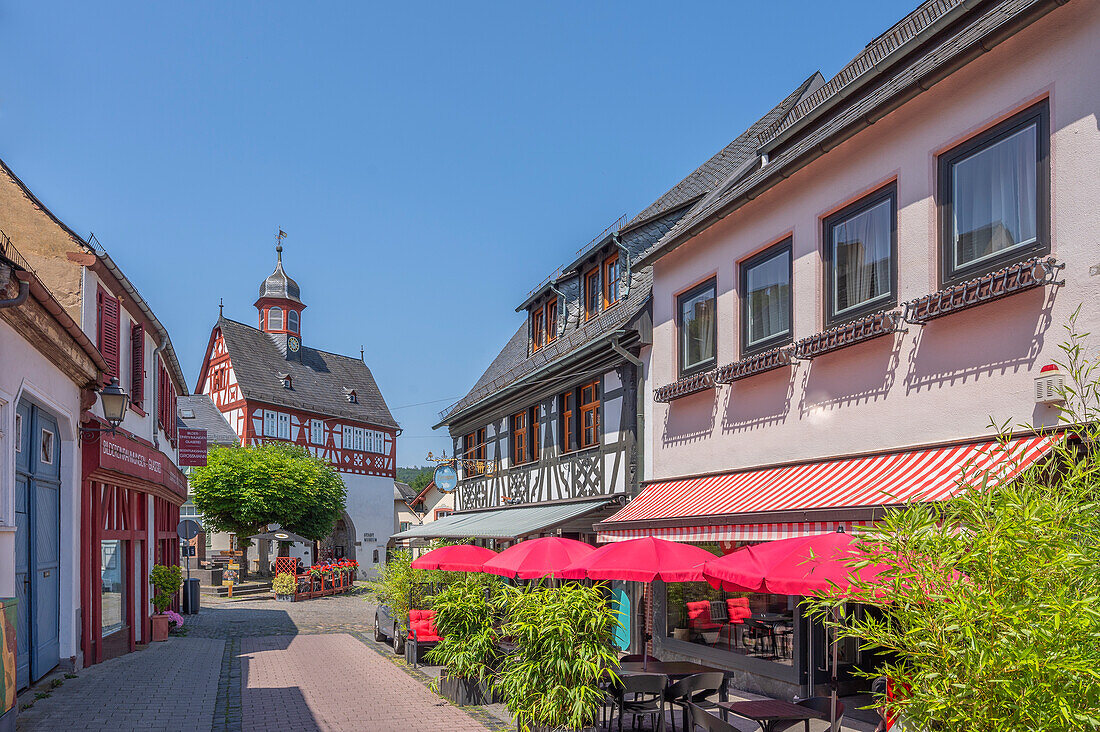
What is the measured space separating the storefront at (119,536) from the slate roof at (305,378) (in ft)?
91.8

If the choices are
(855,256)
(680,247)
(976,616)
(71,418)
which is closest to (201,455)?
(71,418)

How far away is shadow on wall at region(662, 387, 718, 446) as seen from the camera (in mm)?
13336

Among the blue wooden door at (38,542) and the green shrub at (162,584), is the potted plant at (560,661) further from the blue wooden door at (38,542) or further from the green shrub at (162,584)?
the green shrub at (162,584)

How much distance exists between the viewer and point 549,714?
26.8 ft

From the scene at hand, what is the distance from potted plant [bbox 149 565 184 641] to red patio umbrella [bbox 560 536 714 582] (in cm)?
1271

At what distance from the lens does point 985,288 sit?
316 inches

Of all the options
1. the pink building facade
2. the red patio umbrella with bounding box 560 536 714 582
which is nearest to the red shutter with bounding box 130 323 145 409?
the pink building facade

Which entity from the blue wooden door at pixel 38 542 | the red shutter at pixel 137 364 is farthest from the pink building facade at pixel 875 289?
the red shutter at pixel 137 364

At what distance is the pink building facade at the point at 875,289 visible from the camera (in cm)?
760

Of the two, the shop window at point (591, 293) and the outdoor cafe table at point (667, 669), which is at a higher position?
the shop window at point (591, 293)

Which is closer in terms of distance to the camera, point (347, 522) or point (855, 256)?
point (855, 256)

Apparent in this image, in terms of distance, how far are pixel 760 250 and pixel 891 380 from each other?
336 cm

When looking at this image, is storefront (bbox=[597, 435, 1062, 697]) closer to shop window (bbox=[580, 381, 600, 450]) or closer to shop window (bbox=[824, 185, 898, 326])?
shop window (bbox=[824, 185, 898, 326])

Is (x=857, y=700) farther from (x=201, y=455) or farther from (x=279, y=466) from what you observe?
(x=279, y=466)
